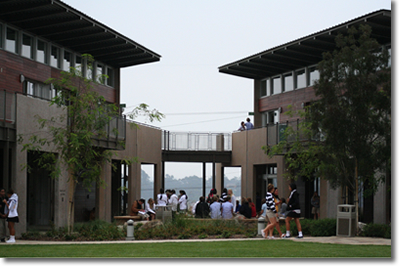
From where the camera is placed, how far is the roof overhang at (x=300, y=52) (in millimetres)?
25348

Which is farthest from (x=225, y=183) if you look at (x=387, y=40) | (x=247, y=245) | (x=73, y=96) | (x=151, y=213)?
(x=247, y=245)

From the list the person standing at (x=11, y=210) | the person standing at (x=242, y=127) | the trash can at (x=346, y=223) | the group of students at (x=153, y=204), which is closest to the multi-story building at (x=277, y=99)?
the person standing at (x=242, y=127)

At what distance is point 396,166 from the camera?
12828mm

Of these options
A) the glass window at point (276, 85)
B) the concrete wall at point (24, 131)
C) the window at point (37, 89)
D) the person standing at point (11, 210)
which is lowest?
the person standing at point (11, 210)

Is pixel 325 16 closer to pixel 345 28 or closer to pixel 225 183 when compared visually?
pixel 345 28

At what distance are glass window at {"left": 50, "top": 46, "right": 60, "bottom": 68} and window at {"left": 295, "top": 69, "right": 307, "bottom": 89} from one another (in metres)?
12.9

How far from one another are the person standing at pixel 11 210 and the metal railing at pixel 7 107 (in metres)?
2.44

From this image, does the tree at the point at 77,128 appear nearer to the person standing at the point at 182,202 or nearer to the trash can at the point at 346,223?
the trash can at the point at 346,223

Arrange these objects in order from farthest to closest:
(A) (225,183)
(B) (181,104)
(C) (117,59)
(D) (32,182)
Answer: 1. (A) (225,183)
2. (C) (117,59)
3. (D) (32,182)
4. (B) (181,104)

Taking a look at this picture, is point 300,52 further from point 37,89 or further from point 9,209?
point 9,209

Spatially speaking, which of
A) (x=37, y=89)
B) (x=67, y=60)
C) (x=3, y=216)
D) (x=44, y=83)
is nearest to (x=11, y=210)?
(x=3, y=216)

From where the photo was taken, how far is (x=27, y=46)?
1071 inches

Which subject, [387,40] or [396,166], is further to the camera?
[387,40]

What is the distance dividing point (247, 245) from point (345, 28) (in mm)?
14340
